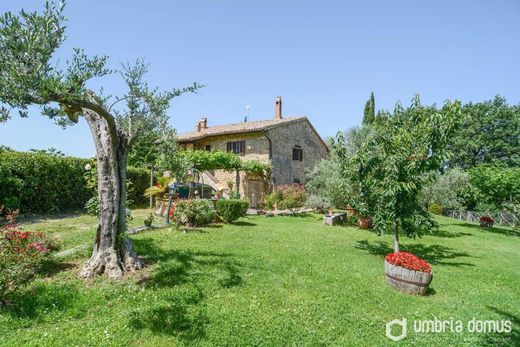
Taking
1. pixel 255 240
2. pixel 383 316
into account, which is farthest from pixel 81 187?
pixel 383 316

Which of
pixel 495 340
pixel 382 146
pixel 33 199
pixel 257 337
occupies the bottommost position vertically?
pixel 495 340

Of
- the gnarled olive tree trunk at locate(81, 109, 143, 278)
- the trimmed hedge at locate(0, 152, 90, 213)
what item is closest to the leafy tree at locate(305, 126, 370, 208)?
the gnarled olive tree trunk at locate(81, 109, 143, 278)

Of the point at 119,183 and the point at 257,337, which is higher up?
the point at 119,183

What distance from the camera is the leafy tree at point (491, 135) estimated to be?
38.9 meters

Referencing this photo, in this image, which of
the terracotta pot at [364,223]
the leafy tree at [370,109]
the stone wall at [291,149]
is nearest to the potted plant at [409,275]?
the terracotta pot at [364,223]

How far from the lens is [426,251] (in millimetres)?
10922

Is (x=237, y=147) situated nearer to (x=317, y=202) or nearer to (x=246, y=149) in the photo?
(x=246, y=149)

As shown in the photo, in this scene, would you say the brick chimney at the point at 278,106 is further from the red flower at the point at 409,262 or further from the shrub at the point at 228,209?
the red flower at the point at 409,262

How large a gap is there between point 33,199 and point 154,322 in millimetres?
13113

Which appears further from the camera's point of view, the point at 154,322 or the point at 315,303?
the point at 315,303

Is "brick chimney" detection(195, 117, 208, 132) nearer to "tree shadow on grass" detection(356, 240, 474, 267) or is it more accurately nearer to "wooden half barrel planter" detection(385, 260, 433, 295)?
"tree shadow on grass" detection(356, 240, 474, 267)

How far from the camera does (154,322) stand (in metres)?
4.52

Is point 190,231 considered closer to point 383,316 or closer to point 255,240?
point 255,240

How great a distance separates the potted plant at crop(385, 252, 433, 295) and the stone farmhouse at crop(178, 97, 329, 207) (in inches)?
640
